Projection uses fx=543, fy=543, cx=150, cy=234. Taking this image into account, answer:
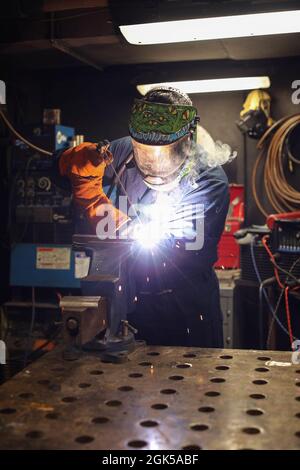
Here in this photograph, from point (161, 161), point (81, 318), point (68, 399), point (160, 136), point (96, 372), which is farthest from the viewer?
point (161, 161)

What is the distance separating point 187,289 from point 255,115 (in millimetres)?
2153

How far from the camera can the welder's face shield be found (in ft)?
7.07

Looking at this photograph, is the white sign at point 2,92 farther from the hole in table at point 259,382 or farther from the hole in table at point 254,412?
the hole in table at point 254,412

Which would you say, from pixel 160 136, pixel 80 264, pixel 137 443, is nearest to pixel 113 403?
pixel 137 443

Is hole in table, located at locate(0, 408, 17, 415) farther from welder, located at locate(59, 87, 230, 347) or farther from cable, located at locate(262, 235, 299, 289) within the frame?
cable, located at locate(262, 235, 299, 289)

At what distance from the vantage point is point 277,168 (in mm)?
4137

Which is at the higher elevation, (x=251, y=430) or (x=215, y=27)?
(x=215, y=27)

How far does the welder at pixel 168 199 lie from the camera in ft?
7.02

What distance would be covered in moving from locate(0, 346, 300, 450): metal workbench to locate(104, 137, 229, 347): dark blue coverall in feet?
2.26

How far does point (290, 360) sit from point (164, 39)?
1.82m

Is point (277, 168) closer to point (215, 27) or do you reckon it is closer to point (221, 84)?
point (221, 84)

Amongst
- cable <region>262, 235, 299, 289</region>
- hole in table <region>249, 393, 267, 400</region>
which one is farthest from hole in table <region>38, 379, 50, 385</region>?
cable <region>262, 235, 299, 289</region>

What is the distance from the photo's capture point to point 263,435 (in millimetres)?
1060

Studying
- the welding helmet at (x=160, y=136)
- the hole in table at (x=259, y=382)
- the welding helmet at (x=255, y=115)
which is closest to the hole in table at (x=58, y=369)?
the hole in table at (x=259, y=382)
